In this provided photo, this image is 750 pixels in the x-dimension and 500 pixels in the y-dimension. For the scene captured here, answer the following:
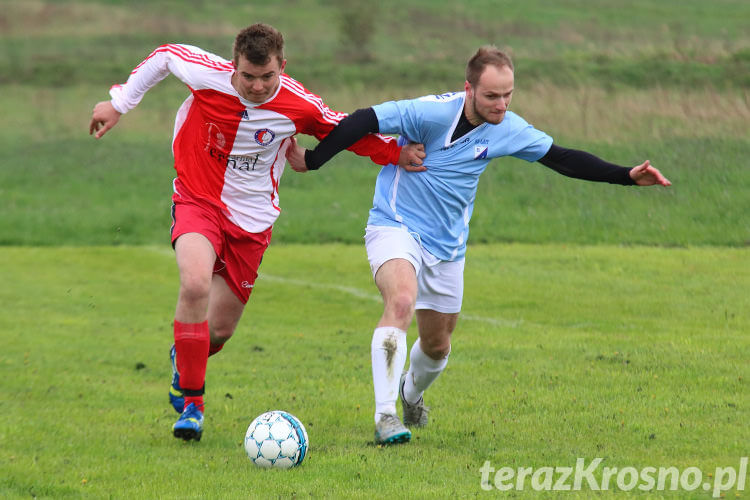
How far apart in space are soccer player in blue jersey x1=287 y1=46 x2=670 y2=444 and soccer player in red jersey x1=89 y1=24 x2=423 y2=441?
0.60 feet

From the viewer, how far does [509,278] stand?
13.9 meters

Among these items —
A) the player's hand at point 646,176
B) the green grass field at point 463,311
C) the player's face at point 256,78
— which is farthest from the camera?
the player's hand at point 646,176

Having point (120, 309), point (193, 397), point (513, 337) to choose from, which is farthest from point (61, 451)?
point (120, 309)

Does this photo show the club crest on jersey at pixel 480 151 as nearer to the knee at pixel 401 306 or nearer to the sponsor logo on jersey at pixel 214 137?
the knee at pixel 401 306

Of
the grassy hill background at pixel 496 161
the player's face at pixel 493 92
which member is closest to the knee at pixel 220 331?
the player's face at pixel 493 92

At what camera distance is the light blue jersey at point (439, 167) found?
679 centimetres

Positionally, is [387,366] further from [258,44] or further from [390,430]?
[258,44]

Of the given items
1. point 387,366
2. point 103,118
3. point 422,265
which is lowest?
point 387,366

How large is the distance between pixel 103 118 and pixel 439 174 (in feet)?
7.60

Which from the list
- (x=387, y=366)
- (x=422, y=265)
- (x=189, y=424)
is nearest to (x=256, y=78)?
(x=422, y=265)

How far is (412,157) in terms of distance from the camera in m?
6.80

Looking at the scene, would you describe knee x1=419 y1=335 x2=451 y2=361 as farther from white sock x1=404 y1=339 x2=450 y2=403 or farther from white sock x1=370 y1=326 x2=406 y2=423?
white sock x1=370 y1=326 x2=406 y2=423

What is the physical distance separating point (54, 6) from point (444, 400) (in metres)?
52.0

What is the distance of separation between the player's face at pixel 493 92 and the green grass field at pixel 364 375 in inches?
81.5
